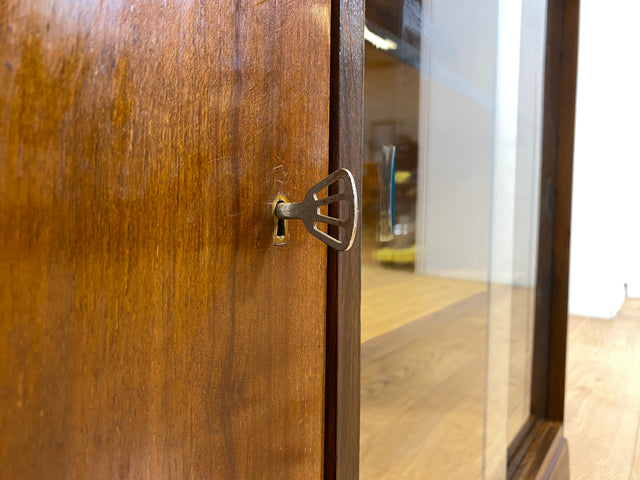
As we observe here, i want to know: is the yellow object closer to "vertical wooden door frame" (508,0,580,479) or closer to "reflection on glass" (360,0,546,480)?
"reflection on glass" (360,0,546,480)

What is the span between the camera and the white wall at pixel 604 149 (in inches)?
83.0

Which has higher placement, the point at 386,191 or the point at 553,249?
the point at 386,191

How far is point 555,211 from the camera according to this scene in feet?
3.19

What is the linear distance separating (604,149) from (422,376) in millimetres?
2013

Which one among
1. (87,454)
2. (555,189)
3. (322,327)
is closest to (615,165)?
(555,189)

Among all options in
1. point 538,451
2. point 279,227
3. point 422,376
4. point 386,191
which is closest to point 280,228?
point 279,227

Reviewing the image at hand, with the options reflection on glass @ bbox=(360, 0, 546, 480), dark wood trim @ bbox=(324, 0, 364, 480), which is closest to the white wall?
reflection on glass @ bbox=(360, 0, 546, 480)

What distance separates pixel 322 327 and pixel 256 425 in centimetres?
7

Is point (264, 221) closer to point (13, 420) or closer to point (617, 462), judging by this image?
point (13, 420)

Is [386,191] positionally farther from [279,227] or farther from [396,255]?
[279,227]

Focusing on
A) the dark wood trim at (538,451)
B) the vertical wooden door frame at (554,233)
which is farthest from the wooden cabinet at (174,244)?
the vertical wooden door frame at (554,233)

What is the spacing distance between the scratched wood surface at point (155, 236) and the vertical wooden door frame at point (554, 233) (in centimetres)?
75

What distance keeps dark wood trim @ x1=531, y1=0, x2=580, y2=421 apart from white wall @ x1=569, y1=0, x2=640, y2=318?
1303mm

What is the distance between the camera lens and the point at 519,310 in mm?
818
